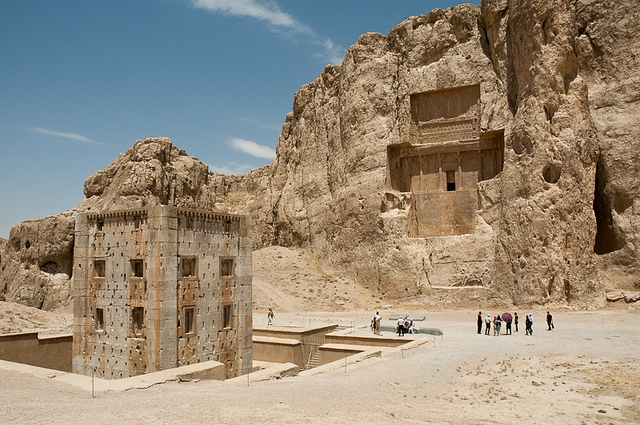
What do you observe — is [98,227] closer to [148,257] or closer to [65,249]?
[148,257]

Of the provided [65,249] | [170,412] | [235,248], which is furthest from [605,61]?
[65,249]

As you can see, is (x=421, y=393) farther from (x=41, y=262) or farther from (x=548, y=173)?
(x=41, y=262)

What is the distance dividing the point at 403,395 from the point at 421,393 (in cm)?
56

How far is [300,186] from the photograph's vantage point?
Answer: 170 ft

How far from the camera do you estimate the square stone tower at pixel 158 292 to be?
17562 mm

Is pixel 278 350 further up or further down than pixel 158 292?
further down

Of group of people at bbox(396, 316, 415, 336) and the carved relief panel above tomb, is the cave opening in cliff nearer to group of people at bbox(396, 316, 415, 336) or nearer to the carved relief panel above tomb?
the carved relief panel above tomb

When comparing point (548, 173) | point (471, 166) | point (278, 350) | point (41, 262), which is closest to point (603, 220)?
point (548, 173)

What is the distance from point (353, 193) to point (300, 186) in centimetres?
867

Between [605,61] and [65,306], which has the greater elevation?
[605,61]

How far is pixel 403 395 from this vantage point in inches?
512

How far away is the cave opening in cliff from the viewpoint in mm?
37509

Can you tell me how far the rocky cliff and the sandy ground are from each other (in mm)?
13934

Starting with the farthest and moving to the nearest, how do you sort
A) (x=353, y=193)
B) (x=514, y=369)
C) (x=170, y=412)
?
(x=353, y=193)
(x=514, y=369)
(x=170, y=412)
